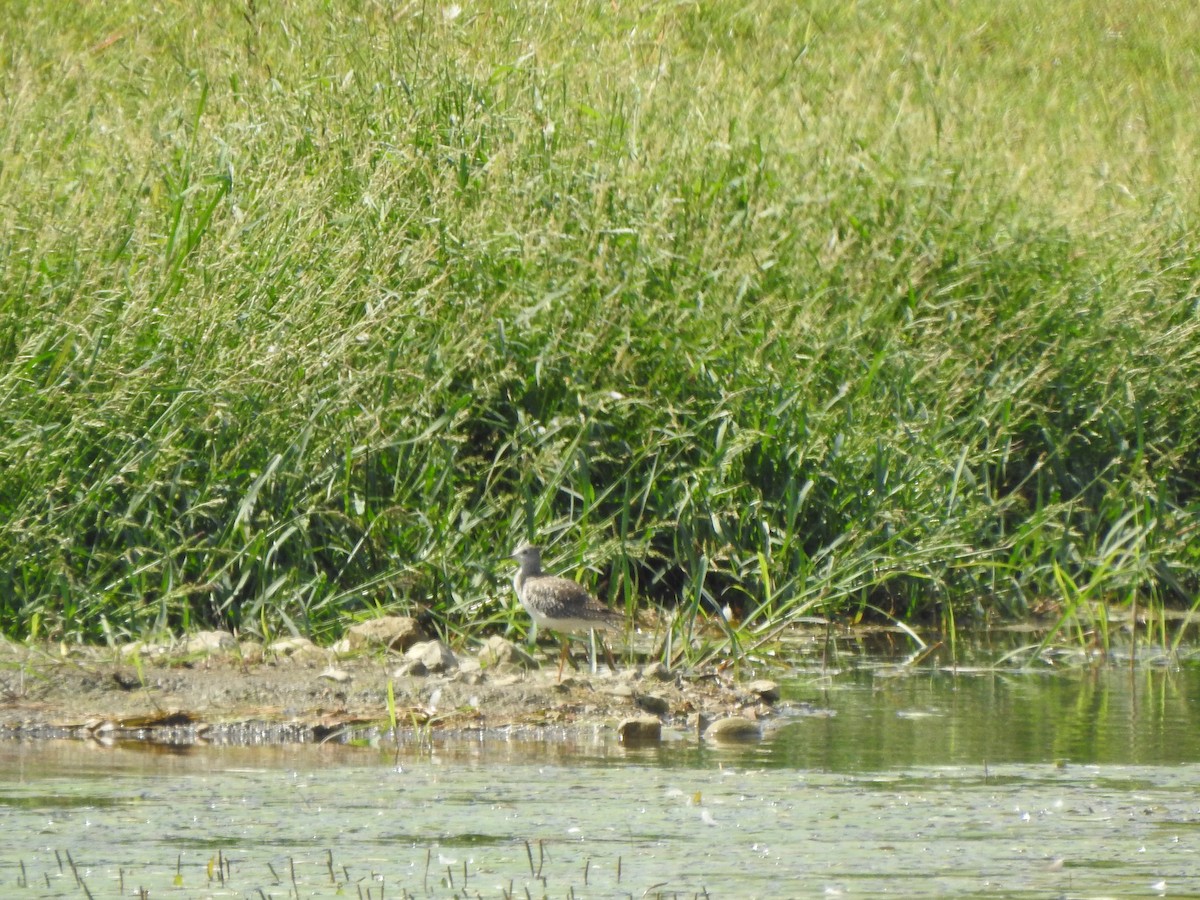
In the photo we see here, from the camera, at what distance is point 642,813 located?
5590 millimetres

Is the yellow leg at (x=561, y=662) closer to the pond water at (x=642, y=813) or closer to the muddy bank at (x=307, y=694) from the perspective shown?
the muddy bank at (x=307, y=694)

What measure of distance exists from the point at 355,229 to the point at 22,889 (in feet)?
15.6

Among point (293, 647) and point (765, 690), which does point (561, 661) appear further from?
point (293, 647)

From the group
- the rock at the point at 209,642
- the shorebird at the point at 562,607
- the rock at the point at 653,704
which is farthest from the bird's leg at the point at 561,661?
the rock at the point at 209,642

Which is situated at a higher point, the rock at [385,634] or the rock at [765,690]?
the rock at [385,634]

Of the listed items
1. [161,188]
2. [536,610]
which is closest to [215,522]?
[536,610]

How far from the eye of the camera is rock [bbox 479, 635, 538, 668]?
7.70 meters

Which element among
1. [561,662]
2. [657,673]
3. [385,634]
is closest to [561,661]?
[561,662]

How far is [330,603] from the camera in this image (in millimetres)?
8023

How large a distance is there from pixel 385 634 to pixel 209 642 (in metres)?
0.60

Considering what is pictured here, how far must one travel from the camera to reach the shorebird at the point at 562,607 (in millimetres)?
7621

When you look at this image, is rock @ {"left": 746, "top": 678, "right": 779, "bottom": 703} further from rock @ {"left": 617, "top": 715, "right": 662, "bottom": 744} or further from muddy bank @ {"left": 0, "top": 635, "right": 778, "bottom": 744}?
rock @ {"left": 617, "top": 715, "right": 662, "bottom": 744}

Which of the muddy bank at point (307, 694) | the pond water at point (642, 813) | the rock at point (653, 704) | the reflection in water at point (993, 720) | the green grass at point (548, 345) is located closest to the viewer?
the pond water at point (642, 813)

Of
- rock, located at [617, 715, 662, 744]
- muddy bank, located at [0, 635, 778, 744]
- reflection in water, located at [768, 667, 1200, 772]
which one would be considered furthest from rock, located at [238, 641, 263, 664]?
reflection in water, located at [768, 667, 1200, 772]
